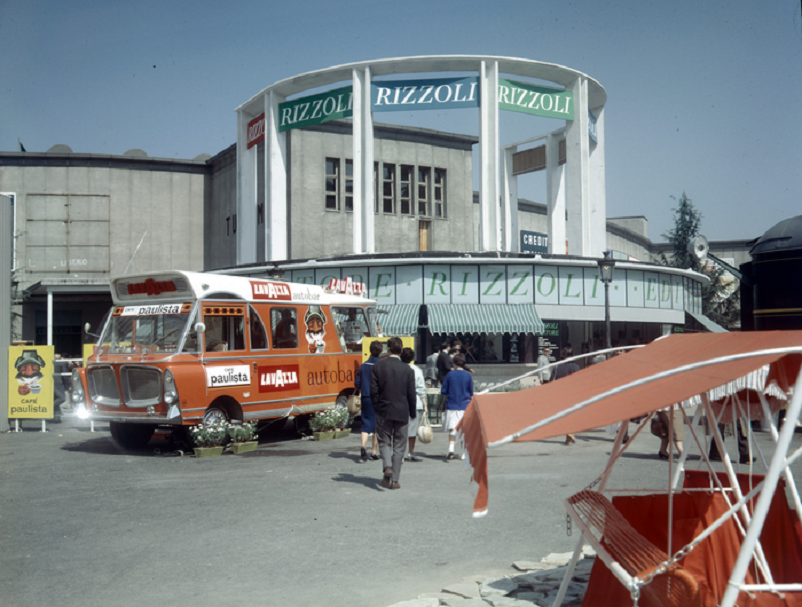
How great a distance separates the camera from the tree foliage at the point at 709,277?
52562 mm

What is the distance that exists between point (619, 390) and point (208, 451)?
33.6 ft

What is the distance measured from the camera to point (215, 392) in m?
12.8

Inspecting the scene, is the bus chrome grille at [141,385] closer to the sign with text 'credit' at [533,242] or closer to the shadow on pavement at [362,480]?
the shadow on pavement at [362,480]

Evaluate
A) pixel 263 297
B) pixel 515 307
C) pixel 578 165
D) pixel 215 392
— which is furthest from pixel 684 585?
pixel 578 165

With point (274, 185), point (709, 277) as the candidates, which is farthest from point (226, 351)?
point (709, 277)

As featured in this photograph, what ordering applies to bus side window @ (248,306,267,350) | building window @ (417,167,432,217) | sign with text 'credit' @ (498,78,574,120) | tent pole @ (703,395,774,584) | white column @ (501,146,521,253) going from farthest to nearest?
white column @ (501,146,521,253)
building window @ (417,167,432,217)
sign with text 'credit' @ (498,78,574,120)
bus side window @ (248,306,267,350)
tent pole @ (703,395,774,584)

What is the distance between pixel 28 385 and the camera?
1628 cm

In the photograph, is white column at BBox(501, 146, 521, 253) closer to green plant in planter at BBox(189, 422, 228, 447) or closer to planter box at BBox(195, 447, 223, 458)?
green plant in planter at BBox(189, 422, 228, 447)

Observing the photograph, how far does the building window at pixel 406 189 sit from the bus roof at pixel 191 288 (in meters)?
22.4

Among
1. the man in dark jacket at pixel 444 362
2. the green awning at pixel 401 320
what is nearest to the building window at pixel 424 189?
the green awning at pixel 401 320

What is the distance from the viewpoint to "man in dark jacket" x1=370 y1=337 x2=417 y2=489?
9.66m

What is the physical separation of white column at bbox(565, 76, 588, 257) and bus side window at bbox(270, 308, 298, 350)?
19681 mm

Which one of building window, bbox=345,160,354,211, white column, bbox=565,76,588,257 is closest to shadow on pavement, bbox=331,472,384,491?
white column, bbox=565,76,588,257

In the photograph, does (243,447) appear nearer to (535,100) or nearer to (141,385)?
(141,385)
